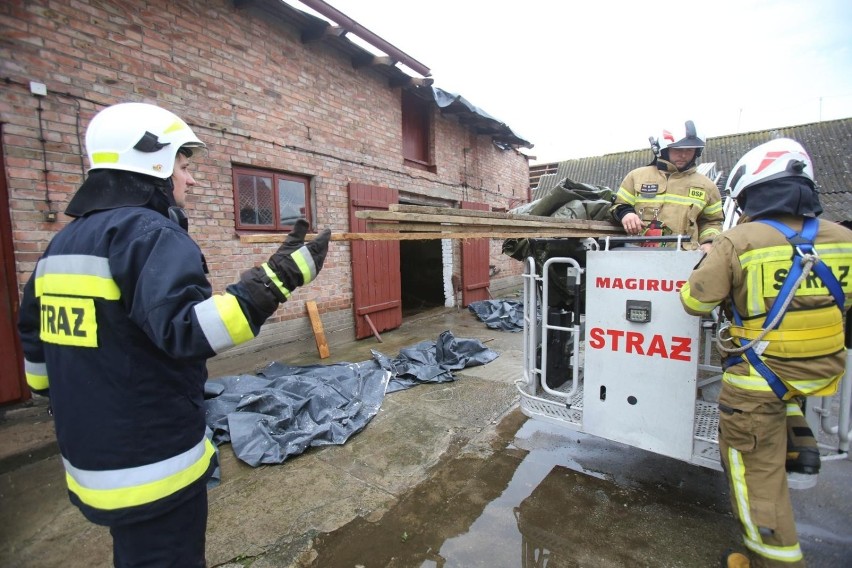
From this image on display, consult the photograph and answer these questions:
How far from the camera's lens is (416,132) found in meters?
8.41

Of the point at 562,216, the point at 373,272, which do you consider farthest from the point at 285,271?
the point at 373,272

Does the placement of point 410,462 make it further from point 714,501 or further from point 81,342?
point 81,342

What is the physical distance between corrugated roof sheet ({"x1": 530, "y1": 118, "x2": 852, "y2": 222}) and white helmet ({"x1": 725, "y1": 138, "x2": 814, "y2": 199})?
11.5 metres

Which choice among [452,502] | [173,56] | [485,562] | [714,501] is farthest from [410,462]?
[173,56]

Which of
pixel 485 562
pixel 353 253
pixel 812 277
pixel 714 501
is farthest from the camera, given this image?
pixel 353 253

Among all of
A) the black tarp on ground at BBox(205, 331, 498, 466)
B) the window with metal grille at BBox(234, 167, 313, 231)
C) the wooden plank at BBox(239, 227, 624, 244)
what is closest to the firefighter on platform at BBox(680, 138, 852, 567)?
the wooden plank at BBox(239, 227, 624, 244)

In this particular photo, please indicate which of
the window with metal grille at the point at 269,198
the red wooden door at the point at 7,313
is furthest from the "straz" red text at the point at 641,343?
the red wooden door at the point at 7,313

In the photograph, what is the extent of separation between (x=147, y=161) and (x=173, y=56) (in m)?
4.01

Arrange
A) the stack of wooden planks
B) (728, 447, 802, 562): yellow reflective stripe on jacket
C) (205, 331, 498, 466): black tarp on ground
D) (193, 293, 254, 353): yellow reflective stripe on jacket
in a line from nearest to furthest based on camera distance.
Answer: (193, 293, 254, 353): yellow reflective stripe on jacket < (728, 447, 802, 562): yellow reflective stripe on jacket < the stack of wooden planks < (205, 331, 498, 466): black tarp on ground

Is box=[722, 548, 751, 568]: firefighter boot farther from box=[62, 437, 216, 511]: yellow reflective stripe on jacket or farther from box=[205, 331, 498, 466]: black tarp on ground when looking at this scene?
box=[205, 331, 498, 466]: black tarp on ground

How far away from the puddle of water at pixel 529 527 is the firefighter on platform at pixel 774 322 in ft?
1.41

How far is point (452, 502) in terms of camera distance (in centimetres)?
270

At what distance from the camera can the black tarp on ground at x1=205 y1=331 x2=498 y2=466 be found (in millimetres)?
3383

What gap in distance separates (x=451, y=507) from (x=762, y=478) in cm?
169
